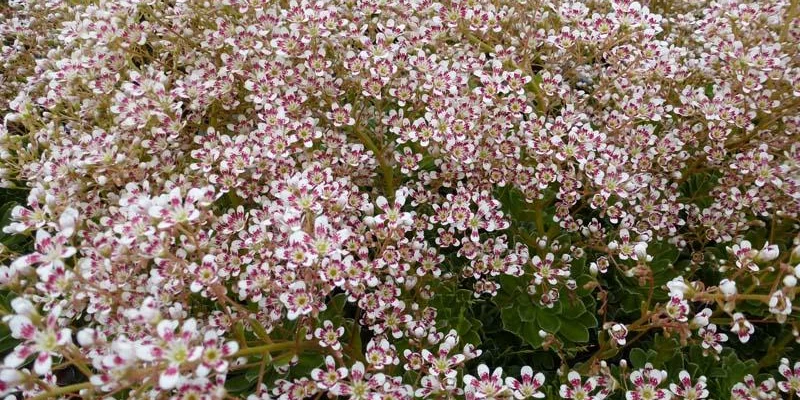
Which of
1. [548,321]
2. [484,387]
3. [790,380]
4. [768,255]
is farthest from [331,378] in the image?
[790,380]

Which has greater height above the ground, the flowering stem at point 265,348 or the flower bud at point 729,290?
the flower bud at point 729,290

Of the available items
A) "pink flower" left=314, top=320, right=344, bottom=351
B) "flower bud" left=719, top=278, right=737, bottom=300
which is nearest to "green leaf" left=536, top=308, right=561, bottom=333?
"flower bud" left=719, top=278, right=737, bottom=300

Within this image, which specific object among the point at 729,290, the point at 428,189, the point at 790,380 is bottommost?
the point at 790,380

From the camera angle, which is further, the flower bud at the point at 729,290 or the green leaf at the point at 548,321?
the green leaf at the point at 548,321

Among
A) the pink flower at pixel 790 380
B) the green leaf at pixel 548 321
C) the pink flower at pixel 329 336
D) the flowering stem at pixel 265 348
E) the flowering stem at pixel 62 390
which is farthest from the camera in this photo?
the green leaf at pixel 548 321

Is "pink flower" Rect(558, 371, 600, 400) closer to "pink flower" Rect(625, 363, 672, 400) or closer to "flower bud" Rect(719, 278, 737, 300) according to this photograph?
"pink flower" Rect(625, 363, 672, 400)

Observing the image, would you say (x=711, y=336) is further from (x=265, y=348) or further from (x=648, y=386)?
(x=265, y=348)

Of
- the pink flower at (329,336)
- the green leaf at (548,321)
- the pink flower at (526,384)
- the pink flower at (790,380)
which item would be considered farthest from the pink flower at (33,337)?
the pink flower at (790,380)

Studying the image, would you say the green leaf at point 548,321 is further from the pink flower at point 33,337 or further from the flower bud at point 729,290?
the pink flower at point 33,337
